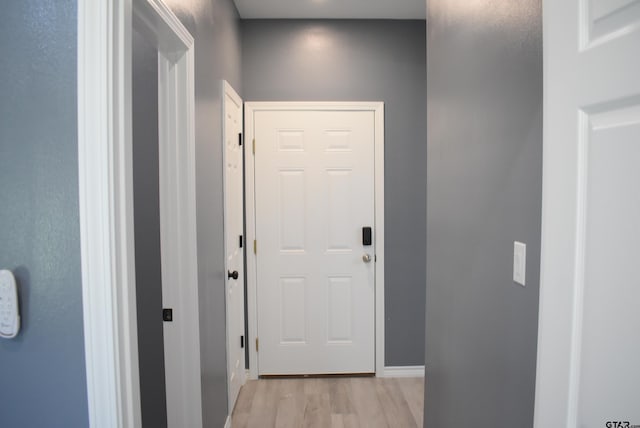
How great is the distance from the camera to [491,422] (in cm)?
133

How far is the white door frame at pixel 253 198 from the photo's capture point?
310 centimetres

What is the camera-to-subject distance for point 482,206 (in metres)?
1.40

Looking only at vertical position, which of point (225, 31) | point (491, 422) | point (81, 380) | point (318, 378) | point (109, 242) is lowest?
point (318, 378)

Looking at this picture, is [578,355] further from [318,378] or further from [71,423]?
[318,378]

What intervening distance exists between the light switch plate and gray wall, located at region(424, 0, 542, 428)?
0.02 meters

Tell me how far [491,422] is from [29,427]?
1277mm

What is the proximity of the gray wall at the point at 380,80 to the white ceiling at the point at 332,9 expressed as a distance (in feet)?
0.23

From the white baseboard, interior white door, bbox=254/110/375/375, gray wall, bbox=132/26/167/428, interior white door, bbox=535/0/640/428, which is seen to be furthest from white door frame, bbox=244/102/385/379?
interior white door, bbox=535/0/640/428

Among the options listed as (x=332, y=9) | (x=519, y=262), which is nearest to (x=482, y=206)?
(x=519, y=262)

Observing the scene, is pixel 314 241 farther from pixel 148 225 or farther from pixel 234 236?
pixel 148 225

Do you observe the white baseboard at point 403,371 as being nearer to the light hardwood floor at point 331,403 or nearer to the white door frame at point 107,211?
the light hardwood floor at point 331,403

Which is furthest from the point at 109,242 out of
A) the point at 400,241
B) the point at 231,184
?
the point at 400,241

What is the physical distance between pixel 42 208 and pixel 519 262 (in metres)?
1.18

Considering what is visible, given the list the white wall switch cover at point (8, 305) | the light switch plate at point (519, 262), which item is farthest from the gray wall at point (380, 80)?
the white wall switch cover at point (8, 305)
